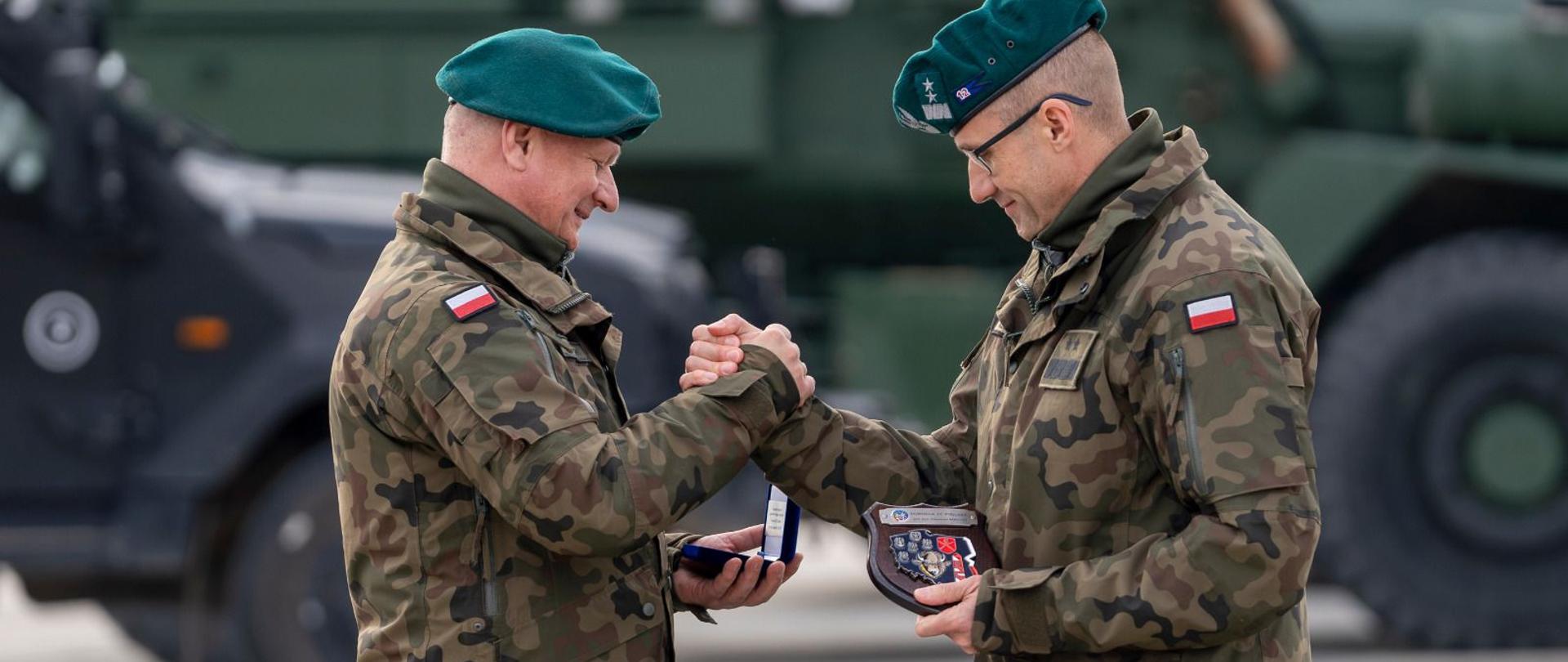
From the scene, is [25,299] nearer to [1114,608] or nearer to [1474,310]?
[1114,608]

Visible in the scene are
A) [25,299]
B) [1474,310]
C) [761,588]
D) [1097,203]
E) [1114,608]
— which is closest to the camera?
[1114,608]

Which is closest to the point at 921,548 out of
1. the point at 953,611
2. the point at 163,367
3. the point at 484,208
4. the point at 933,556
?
the point at 933,556

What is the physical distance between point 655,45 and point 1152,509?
493cm

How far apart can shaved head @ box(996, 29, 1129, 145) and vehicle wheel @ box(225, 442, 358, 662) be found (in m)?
3.71

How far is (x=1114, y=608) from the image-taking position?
8.66ft

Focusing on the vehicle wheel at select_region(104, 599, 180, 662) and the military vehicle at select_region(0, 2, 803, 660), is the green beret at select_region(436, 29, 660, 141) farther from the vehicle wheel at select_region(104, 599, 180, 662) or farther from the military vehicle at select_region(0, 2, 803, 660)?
the vehicle wheel at select_region(104, 599, 180, 662)

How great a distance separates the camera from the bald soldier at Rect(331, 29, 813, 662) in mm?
2734

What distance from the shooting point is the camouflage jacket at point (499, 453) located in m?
2.73

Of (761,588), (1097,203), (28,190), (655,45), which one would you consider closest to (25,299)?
(28,190)

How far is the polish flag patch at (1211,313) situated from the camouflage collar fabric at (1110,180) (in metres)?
0.26

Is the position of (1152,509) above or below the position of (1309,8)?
below

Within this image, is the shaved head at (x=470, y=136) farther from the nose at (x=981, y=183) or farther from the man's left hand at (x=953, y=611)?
the man's left hand at (x=953, y=611)

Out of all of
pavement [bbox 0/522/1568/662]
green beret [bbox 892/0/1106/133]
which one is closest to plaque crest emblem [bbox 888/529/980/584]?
green beret [bbox 892/0/1106/133]

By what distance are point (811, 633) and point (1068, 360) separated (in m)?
5.63
